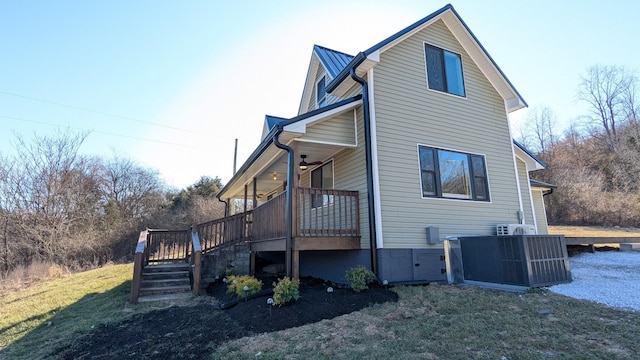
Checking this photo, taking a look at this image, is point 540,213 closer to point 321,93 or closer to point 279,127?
point 321,93

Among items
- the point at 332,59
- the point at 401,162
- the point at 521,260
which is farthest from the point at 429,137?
the point at 332,59

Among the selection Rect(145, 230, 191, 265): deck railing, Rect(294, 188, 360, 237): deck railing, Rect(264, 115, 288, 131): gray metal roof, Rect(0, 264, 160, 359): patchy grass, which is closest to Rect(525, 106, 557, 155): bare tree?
Rect(264, 115, 288, 131): gray metal roof

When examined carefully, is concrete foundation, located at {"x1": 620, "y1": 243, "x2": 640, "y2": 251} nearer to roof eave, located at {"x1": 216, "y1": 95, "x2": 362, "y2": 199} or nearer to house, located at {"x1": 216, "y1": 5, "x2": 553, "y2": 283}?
house, located at {"x1": 216, "y1": 5, "x2": 553, "y2": 283}

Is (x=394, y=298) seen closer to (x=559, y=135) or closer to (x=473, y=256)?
(x=473, y=256)

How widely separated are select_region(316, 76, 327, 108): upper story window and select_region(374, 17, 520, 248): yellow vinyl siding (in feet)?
11.1

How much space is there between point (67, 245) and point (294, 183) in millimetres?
17579

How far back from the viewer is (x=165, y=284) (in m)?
8.09

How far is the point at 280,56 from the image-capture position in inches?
452

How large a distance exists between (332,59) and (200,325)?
9041mm

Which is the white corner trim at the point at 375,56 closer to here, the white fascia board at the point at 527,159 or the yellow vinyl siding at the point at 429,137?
the yellow vinyl siding at the point at 429,137

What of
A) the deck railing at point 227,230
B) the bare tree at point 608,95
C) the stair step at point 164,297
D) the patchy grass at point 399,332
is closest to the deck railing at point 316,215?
the patchy grass at point 399,332

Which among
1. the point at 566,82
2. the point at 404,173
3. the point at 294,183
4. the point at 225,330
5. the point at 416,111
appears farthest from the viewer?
the point at 566,82

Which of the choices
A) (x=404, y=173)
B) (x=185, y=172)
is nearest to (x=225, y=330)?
(x=404, y=173)

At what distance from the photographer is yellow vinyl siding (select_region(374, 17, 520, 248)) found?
22.9 ft
